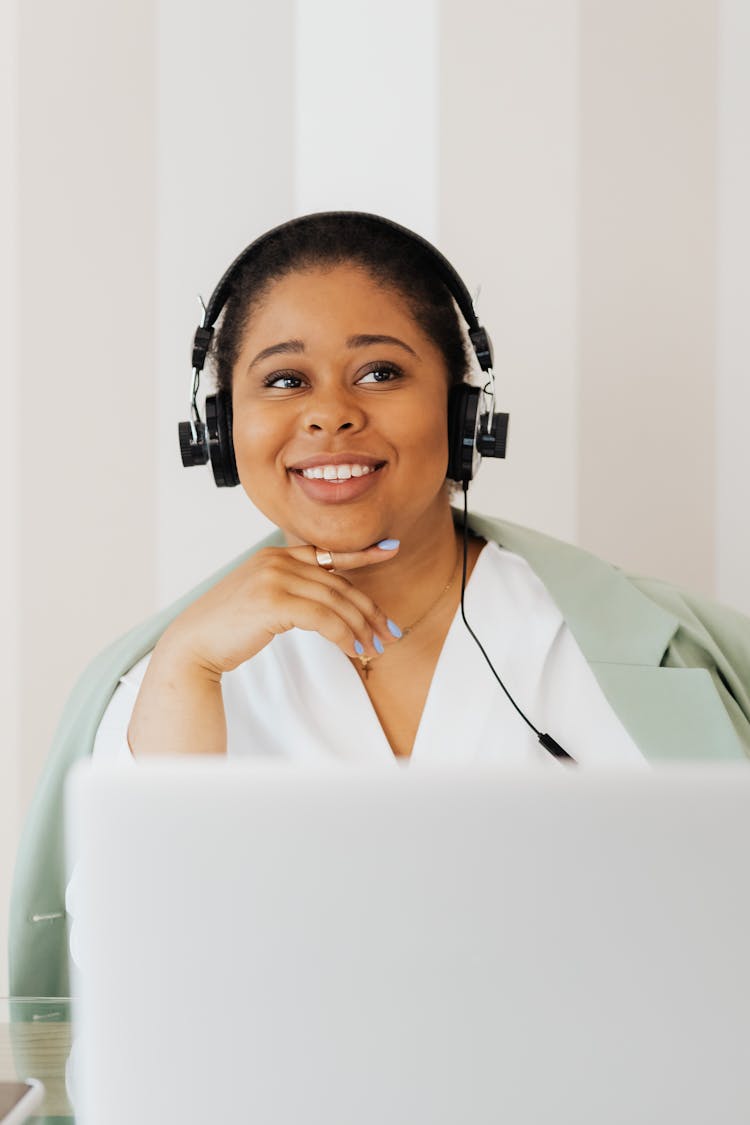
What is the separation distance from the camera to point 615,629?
5.04ft

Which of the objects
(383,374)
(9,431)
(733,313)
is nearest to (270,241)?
(383,374)

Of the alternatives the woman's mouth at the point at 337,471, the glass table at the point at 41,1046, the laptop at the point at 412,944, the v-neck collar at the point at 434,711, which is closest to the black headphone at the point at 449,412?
the woman's mouth at the point at 337,471

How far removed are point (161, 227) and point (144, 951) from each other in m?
1.82

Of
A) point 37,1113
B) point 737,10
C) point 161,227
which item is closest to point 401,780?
point 37,1113

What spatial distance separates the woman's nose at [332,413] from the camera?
1.48 m

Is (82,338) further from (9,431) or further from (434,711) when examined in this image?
(434,711)

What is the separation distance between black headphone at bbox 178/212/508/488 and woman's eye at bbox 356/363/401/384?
0.08m

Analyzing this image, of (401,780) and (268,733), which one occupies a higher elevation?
(401,780)

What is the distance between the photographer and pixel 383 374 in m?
1.54

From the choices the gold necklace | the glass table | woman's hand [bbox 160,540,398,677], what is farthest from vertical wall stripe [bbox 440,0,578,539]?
the glass table

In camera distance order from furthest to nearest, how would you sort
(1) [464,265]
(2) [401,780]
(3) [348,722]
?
(1) [464,265] → (3) [348,722] → (2) [401,780]

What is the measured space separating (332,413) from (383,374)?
105 millimetres

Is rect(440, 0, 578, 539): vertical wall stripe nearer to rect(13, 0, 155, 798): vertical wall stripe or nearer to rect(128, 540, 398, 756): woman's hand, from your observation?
rect(13, 0, 155, 798): vertical wall stripe

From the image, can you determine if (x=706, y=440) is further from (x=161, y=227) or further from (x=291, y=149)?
(x=161, y=227)
